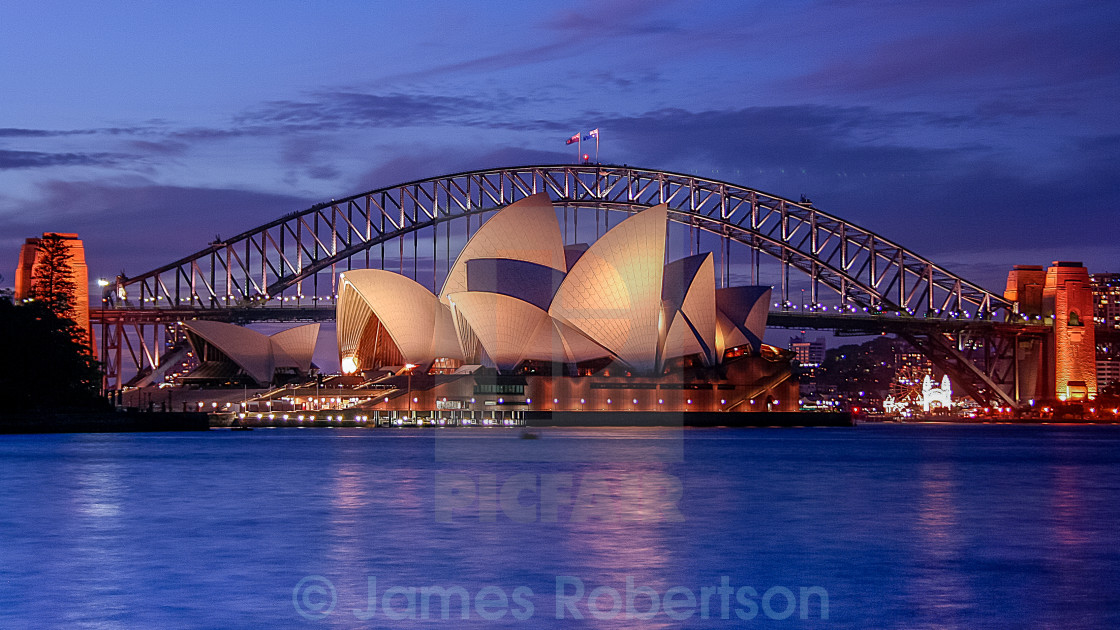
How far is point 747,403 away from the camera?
315 ft

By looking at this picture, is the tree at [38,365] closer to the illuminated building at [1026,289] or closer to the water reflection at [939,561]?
the water reflection at [939,561]

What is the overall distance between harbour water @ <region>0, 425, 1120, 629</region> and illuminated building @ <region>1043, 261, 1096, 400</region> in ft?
258

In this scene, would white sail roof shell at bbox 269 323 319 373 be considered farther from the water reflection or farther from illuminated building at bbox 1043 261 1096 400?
the water reflection

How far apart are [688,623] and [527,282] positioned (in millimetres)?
67977

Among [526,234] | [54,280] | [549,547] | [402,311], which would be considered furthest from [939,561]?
[54,280]

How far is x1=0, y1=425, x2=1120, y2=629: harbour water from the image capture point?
1495 centimetres

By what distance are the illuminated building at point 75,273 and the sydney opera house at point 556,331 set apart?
19.6 m

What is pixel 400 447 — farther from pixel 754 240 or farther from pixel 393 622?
pixel 754 240

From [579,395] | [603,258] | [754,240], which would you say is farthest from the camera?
[754,240]

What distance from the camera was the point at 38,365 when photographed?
6288cm

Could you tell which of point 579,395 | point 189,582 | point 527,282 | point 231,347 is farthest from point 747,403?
point 189,582

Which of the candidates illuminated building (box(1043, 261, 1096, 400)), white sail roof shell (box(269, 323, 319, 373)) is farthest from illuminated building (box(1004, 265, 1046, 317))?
white sail roof shell (box(269, 323, 319, 373))

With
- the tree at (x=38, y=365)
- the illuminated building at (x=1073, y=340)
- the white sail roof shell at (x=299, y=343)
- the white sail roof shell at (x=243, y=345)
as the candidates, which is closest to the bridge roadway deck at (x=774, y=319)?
the white sail roof shell at (x=299, y=343)

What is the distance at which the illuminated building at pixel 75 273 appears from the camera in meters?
99.2
